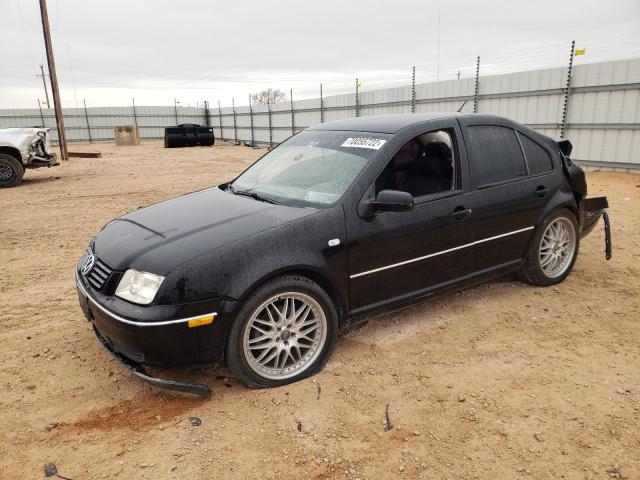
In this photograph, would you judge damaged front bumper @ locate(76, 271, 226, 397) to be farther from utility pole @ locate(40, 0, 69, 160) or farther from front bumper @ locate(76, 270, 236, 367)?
utility pole @ locate(40, 0, 69, 160)

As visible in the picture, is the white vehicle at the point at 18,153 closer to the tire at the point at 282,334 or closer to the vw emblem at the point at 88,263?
the vw emblem at the point at 88,263

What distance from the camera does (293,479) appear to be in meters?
2.25

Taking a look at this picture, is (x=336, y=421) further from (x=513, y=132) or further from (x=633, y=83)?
(x=633, y=83)

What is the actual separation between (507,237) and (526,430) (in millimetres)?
1841

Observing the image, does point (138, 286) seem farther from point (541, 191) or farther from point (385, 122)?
point (541, 191)

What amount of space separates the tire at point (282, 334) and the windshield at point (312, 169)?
2.14 ft

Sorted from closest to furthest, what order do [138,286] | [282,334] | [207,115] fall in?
1. [138,286]
2. [282,334]
3. [207,115]

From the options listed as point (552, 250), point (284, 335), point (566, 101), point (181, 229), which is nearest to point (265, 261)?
point (284, 335)

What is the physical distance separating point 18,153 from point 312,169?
11702 millimetres

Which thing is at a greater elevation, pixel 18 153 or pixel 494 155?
pixel 494 155

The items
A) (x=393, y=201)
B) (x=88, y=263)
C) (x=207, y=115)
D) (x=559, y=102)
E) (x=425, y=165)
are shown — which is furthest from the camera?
(x=207, y=115)

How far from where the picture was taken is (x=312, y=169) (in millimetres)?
3615

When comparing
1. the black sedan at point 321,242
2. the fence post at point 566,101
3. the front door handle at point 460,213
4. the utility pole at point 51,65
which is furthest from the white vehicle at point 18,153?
the fence post at point 566,101

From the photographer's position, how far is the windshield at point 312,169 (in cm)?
331
